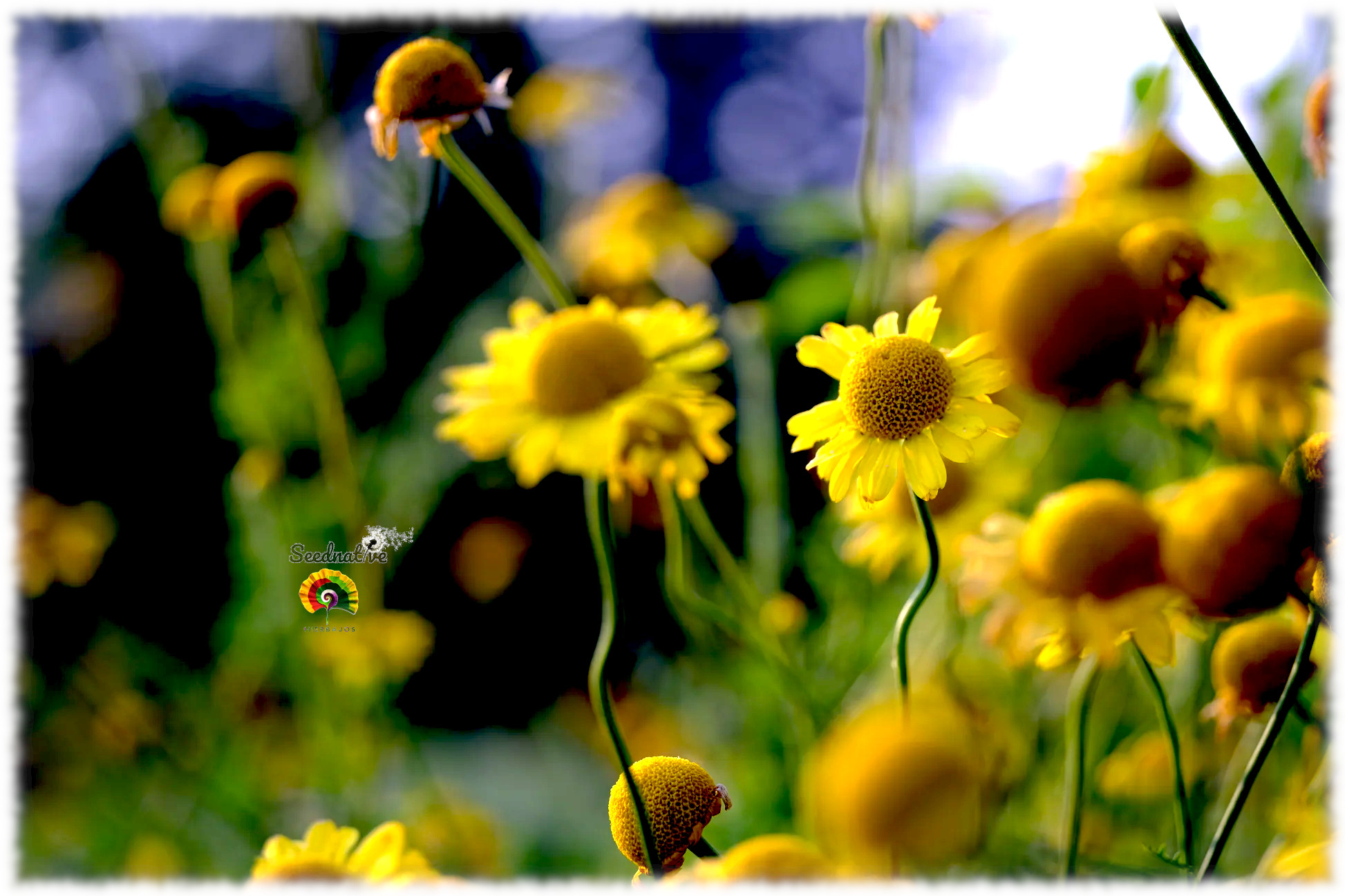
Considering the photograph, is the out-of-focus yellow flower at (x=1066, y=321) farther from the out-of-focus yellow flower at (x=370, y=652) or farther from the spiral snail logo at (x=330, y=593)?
the out-of-focus yellow flower at (x=370, y=652)

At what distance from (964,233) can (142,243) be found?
50.3 inches

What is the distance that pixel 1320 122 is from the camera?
405 mm

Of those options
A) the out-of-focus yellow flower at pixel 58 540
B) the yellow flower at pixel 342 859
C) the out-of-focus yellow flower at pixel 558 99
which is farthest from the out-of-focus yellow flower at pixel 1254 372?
the out-of-focus yellow flower at pixel 58 540

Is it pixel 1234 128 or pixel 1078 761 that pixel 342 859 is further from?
pixel 1234 128

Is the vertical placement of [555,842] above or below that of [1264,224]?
below

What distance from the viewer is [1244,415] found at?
1.70ft

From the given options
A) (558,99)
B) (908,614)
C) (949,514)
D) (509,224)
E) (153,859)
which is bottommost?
(153,859)

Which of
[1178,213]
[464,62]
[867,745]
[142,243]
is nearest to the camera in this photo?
[867,745]

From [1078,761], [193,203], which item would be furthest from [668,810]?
[193,203]

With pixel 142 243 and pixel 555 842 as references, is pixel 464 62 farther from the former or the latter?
pixel 142 243

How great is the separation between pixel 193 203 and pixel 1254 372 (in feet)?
2.82

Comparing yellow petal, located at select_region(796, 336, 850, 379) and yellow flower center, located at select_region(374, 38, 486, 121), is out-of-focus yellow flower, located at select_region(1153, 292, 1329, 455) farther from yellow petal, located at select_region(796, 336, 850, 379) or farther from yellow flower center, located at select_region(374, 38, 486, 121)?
yellow flower center, located at select_region(374, 38, 486, 121)

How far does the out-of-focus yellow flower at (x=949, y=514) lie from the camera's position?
641 millimetres

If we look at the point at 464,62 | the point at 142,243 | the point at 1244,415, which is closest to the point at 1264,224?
the point at 1244,415
